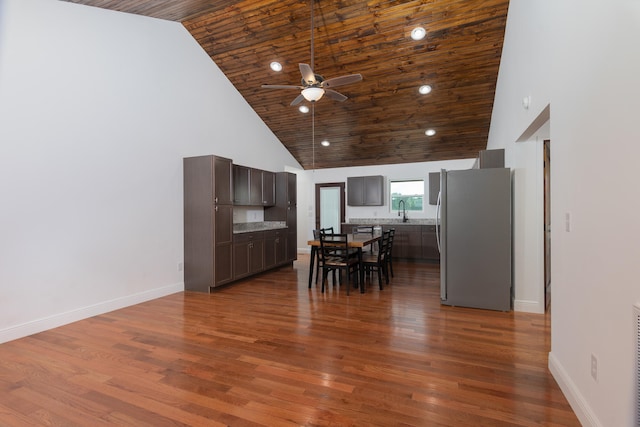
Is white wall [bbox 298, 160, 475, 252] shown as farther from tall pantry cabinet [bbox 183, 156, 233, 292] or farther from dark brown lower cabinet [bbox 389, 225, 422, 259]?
tall pantry cabinet [bbox 183, 156, 233, 292]

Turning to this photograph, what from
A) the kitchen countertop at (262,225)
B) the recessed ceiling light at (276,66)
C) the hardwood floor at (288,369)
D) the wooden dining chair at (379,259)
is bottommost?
the hardwood floor at (288,369)

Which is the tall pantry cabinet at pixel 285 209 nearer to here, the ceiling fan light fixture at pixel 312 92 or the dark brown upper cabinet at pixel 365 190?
the dark brown upper cabinet at pixel 365 190

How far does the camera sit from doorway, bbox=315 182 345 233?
8.55 meters

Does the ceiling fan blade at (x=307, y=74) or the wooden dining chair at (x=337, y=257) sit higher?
the ceiling fan blade at (x=307, y=74)

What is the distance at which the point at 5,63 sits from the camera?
291 cm

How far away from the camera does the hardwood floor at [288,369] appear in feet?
6.00

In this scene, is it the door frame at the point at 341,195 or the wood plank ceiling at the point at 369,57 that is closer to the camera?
the wood plank ceiling at the point at 369,57

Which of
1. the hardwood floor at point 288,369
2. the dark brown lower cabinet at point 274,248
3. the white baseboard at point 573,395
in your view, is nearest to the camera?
the white baseboard at point 573,395

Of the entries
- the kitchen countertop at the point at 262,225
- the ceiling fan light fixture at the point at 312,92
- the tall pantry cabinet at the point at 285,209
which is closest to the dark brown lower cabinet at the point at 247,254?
the kitchen countertop at the point at 262,225

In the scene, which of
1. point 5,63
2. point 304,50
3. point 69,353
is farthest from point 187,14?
point 69,353

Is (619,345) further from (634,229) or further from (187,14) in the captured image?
(187,14)

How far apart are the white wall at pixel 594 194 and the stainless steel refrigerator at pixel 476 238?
4.24 feet

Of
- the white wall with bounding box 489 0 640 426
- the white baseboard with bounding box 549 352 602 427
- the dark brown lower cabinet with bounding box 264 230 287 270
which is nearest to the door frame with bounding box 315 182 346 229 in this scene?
the dark brown lower cabinet with bounding box 264 230 287 270

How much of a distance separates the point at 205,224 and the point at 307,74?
256 cm
